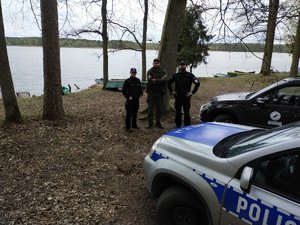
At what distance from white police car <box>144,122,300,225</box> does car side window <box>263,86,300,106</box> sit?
2.94m

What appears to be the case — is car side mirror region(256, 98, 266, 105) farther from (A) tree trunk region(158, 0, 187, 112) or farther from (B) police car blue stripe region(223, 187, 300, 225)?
(B) police car blue stripe region(223, 187, 300, 225)

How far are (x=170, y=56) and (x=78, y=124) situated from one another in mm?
3327

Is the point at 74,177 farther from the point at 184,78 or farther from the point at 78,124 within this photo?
the point at 184,78

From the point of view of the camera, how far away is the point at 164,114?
9805mm

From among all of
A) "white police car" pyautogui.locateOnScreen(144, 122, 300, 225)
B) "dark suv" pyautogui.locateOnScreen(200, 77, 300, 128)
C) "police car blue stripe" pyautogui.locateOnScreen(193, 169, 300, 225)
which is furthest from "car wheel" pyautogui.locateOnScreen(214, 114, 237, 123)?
"police car blue stripe" pyautogui.locateOnScreen(193, 169, 300, 225)

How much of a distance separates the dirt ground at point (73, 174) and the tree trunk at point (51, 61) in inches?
16.5

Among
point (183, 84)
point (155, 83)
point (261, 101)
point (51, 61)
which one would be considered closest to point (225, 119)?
point (261, 101)

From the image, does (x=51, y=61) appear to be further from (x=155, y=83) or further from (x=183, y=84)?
(x=183, y=84)

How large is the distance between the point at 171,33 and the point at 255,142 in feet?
21.7

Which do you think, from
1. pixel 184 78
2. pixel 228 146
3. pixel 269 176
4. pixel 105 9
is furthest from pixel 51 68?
pixel 105 9

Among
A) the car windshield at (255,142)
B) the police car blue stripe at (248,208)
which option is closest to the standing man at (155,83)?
the car windshield at (255,142)

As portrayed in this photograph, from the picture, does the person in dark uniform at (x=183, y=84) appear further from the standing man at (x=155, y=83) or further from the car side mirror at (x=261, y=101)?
the car side mirror at (x=261, y=101)

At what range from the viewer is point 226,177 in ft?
10.5

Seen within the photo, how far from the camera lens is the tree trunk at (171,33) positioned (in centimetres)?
930
